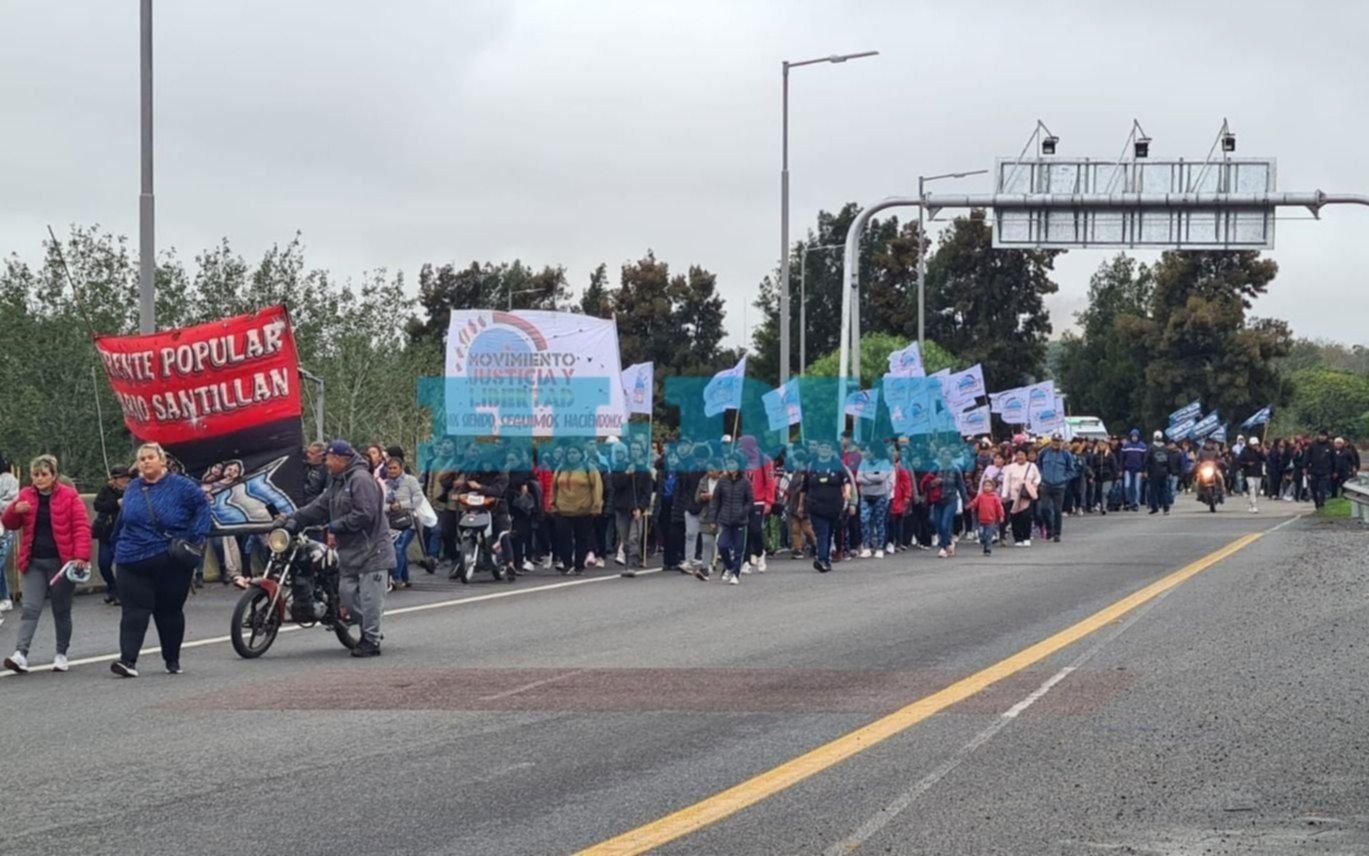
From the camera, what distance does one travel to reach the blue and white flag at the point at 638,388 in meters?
30.7

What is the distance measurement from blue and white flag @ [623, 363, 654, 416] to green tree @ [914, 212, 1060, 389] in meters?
63.1

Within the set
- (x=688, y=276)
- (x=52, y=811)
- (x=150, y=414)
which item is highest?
(x=688, y=276)

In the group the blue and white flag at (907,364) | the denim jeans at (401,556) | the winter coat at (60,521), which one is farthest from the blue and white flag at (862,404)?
the winter coat at (60,521)

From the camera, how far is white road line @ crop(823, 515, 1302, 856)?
8.19 m

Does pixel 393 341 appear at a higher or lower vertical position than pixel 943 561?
higher

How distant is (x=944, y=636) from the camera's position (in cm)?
1650

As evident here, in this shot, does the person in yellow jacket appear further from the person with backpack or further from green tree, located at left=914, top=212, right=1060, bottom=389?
green tree, located at left=914, top=212, right=1060, bottom=389

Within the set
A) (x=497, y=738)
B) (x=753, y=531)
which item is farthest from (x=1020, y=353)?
(x=497, y=738)

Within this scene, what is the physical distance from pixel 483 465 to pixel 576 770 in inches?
586

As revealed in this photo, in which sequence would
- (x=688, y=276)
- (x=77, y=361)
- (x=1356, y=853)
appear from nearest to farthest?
1. (x=1356, y=853)
2. (x=77, y=361)
3. (x=688, y=276)

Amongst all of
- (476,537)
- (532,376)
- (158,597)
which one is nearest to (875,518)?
(532,376)

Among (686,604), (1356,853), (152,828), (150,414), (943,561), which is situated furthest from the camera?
(943,561)

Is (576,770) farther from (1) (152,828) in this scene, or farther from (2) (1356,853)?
(2) (1356,853)

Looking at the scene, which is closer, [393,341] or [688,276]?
[393,341]
